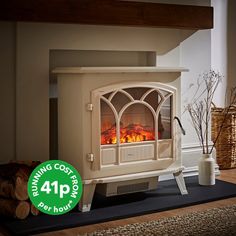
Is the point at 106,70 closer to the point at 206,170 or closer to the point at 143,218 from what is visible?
the point at 143,218

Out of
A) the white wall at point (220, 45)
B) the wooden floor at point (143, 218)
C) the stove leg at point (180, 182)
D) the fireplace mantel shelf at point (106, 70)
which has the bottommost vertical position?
the wooden floor at point (143, 218)

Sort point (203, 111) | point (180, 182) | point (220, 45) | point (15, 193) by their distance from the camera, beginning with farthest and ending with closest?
point (220, 45)
point (203, 111)
point (180, 182)
point (15, 193)

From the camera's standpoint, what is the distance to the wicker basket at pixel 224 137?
4797mm

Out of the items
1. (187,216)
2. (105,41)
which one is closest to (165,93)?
(105,41)

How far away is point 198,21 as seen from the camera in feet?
13.6

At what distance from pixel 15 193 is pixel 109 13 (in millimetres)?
1336

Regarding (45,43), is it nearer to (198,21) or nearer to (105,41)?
(105,41)

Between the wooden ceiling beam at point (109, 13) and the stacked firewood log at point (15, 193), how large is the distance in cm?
91

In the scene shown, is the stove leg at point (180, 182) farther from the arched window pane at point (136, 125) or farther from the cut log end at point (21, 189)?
the cut log end at point (21, 189)

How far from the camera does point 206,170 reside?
409 centimetres

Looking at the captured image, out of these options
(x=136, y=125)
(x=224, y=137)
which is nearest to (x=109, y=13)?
(x=136, y=125)

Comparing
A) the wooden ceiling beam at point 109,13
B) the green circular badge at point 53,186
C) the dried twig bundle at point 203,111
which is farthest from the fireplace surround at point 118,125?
the dried twig bundle at point 203,111

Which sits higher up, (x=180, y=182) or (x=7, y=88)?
(x=7, y=88)

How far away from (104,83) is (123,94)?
158 mm
